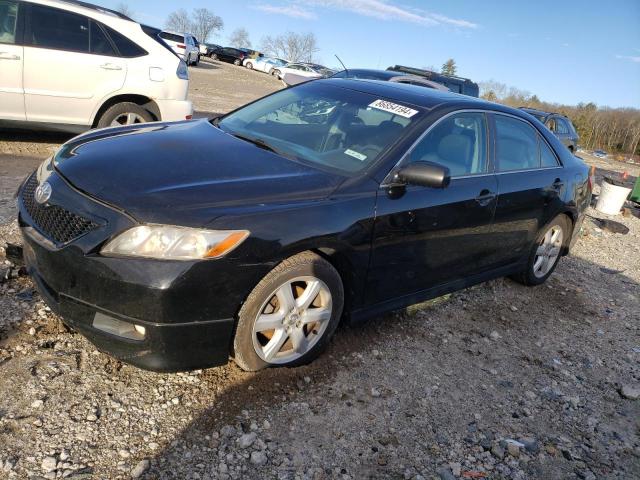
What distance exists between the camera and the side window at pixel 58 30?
19.9 feet

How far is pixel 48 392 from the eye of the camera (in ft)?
8.38

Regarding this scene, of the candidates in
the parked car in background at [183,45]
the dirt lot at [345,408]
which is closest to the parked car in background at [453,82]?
the dirt lot at [345,408]

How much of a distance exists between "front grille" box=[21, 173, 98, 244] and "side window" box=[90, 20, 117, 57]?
14.2 ft

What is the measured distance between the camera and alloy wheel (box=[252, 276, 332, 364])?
276cm

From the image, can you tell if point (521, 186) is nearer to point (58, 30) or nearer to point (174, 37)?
point (58, 30)

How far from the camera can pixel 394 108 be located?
3.58 meters

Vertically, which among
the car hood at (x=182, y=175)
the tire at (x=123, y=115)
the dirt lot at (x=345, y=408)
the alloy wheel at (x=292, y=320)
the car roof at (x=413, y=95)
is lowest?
the dirt lot at (x=345, y=408)

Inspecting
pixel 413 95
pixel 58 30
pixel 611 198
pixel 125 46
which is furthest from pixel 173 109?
pixel 611 198

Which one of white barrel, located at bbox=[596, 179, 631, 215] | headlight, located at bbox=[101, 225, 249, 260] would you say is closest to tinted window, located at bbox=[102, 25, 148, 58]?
headlight, located at bbox=[101, 225, 249, 260]

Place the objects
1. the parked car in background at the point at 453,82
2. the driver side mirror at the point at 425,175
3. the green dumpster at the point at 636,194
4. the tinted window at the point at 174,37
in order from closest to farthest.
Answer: the driver side mirror at the point at 425,175 < the green dumpster at the point at 636,194 < the parked car in background at the point at 453,82 < the tinted window at the point at 174,37

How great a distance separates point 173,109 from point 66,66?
4.41 feet

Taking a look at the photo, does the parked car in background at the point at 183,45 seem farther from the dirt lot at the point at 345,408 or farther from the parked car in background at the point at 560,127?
the dirt lot at the point at 345,408

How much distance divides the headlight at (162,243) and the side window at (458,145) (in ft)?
5.03

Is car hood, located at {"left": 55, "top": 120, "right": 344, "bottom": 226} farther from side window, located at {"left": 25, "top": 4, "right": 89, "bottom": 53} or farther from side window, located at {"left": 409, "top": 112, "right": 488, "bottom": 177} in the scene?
side window, located at {"left": 25, "top": 4, "right": 89, "bottom": 53}
